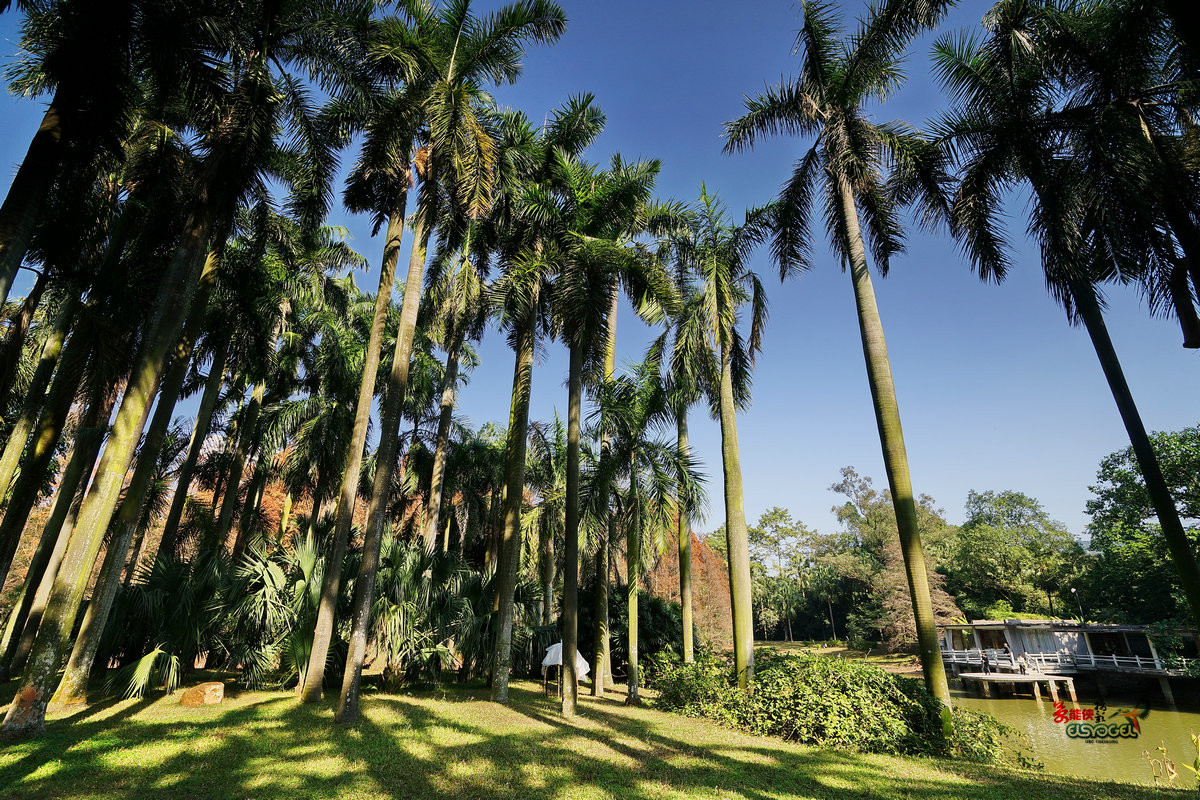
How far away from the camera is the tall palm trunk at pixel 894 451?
945 cm

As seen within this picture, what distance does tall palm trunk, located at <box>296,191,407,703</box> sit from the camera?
10.5m

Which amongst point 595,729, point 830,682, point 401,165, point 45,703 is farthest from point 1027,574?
point 45,703

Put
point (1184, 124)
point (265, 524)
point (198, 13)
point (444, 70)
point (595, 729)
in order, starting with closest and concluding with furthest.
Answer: point (198, 13) → point (1184, 124) → point (595, 729) → point (444, 70) → point (265, 524)

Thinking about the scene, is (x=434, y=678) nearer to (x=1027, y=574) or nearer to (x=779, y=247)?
(x=779, y=247)

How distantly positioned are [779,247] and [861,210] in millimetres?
2163

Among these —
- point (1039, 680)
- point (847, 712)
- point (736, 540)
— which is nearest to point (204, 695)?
point (736, 540)

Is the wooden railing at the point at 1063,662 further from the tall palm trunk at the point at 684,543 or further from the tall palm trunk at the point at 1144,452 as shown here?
the tall palm trunk at the point at 1144,452

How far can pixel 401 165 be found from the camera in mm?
12266

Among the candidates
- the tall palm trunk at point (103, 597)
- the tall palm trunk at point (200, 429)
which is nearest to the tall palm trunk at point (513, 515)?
the tall palm trunk at point (103, 597)

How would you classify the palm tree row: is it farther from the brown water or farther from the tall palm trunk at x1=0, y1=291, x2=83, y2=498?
the brown water

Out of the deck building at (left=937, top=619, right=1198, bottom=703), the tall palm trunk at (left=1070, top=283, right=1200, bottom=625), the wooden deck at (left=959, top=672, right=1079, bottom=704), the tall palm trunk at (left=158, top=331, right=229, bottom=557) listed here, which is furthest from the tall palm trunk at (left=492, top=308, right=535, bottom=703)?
the deck building at (left=937, top=619, right=1198, bottom=703)

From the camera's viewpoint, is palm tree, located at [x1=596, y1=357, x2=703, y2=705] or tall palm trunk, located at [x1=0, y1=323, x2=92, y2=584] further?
palm tree, located at [x1=596, y1=357, x2=703, y2=705]

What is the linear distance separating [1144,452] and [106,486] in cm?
1701

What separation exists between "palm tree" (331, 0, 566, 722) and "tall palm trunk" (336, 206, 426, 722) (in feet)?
0.07
